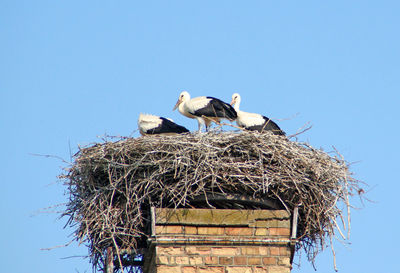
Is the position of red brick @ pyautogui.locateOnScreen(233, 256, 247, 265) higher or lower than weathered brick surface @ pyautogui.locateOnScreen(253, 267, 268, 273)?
higher

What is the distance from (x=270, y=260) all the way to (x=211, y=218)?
0.76 meters

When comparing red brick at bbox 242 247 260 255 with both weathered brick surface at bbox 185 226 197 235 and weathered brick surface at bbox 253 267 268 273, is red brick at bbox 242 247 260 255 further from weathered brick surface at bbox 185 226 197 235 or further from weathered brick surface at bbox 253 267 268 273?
weathered brick surface at bbox 185 226 197 235

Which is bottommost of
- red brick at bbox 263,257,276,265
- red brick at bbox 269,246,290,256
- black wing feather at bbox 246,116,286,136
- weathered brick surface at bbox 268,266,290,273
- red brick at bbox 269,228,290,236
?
weathered brick surface at bbox 268,266,290,273

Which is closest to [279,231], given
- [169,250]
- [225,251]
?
[225,251]

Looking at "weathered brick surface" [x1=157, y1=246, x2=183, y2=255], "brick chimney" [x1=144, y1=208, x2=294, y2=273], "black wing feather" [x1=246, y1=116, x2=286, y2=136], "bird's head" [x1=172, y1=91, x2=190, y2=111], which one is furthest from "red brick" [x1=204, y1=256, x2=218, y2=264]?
"bird's head" [x1=172, y1=91, x2=190, y2=111]

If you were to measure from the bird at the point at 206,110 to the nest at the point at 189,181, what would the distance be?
6.18 feet

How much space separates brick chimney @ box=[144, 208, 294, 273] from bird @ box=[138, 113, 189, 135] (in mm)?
2652

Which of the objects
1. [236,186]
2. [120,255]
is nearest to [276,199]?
[236,186]

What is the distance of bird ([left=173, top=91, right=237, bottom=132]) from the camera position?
998 centimetres

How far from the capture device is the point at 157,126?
992 cm

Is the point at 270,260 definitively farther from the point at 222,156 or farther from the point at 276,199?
the point at 222,156

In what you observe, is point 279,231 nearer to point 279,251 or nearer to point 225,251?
point 279,251

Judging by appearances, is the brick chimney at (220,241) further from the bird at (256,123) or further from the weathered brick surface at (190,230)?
the bird at (256,123)

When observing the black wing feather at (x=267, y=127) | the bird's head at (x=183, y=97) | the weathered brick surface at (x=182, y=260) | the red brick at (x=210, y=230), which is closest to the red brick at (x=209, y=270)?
the weathered brick surface at (x=182, y=260)
